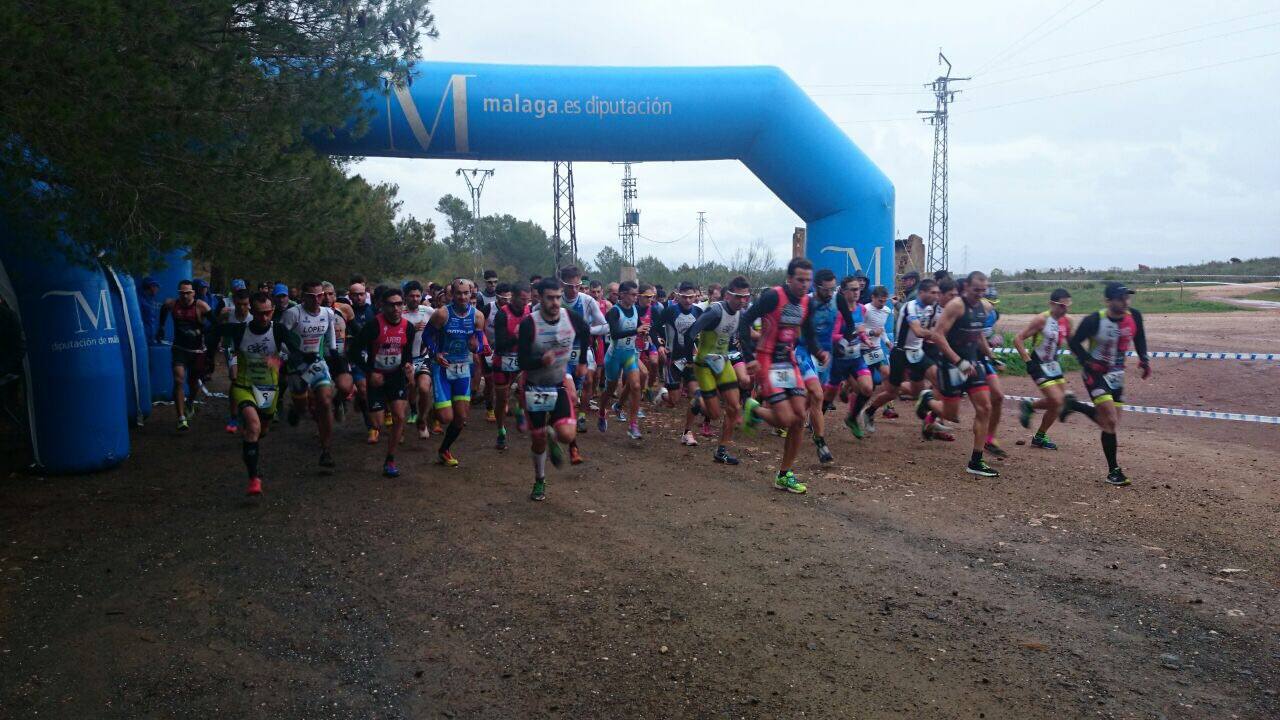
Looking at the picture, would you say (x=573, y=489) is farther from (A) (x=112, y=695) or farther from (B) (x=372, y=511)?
(A) (x=112, y=695)

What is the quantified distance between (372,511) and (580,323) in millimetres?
2591

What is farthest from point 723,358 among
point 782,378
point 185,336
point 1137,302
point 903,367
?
point 1137,302

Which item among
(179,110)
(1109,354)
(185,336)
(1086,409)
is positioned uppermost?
(179,110)

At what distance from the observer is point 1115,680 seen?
429 centimetres

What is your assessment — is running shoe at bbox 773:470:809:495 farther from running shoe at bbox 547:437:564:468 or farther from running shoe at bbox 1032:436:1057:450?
running shoe at bbox 1032:436:1057:450

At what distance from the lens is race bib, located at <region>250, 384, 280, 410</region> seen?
26.4 ft

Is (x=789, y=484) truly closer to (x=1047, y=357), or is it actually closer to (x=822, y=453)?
(x=822, y=453)

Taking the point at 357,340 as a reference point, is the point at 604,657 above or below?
below

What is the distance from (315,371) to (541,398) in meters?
2.77

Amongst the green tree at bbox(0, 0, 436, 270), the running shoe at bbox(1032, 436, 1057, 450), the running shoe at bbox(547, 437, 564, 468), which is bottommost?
the running shoe at bbox(1032, 436, 1057, 450)

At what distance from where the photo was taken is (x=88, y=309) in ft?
27.5

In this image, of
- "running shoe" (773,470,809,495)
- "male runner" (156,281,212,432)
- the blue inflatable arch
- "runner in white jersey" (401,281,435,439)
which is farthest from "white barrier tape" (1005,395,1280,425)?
"male runner" (156,281,212,432)

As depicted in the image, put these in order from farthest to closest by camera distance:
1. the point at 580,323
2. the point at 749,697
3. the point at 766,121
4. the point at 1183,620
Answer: the point at 766,121, the point at 580,323, the point at 1183,620, the point at 749,697

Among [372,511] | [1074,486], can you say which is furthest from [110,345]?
[1074,486]
